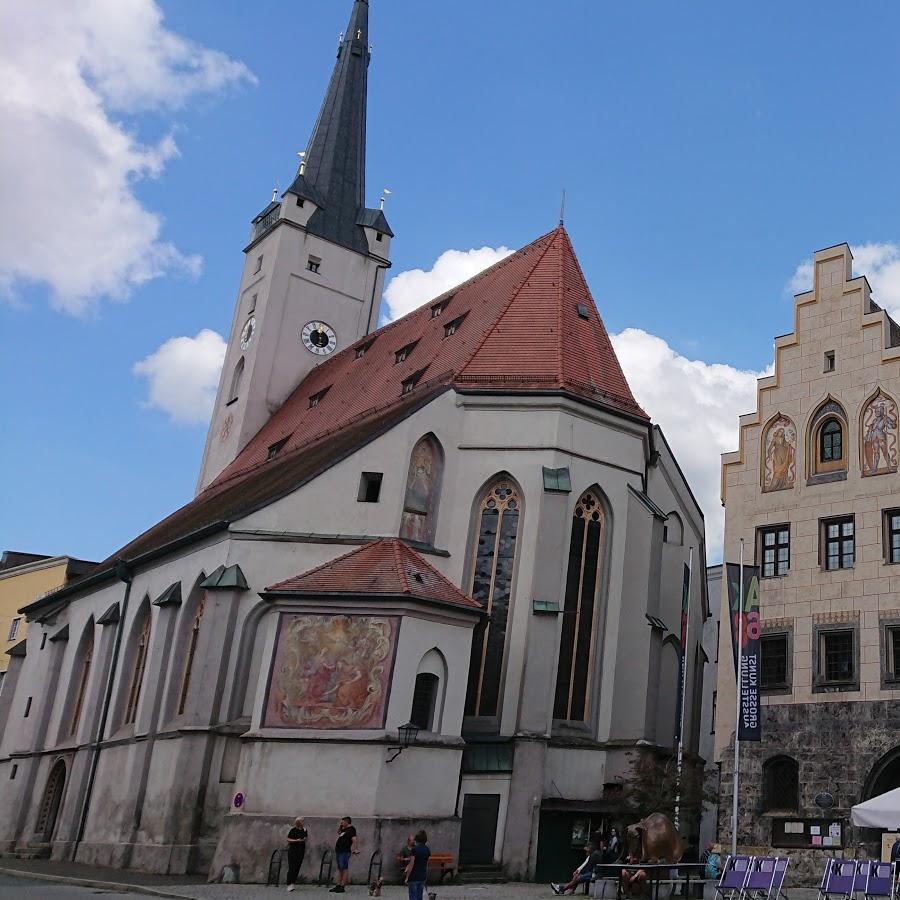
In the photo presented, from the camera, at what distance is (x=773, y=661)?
23.3 metres

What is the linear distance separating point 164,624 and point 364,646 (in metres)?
8.24

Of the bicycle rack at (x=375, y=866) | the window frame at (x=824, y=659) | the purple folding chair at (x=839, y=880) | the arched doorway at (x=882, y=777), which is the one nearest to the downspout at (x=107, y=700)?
the bicycle rack at (x=375, y=866)

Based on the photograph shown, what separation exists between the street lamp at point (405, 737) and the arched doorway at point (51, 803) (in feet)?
49.8

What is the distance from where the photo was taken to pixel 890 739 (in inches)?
829

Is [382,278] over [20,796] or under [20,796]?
over

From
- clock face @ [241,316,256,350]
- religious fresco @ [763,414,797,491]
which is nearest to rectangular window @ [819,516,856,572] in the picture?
religious fresco @ [763,414,797,491]

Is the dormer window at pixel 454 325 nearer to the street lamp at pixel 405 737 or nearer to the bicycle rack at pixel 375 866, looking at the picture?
the street lamp at pixel 405 737

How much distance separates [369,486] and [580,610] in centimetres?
545

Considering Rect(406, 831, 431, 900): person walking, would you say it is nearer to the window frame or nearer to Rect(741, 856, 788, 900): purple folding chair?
Rect(741, 856, 788, 900): purple folding chair

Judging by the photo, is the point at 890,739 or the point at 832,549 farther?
the point at 832,549

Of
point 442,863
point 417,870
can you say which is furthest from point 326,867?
point 417,870

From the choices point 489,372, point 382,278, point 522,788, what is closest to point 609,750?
point 522,788

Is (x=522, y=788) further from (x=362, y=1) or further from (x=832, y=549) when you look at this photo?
(x=362, y=1)

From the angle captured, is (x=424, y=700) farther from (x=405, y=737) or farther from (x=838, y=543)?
(x=838, y=543)
